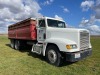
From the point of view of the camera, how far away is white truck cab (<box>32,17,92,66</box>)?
7.28 meters

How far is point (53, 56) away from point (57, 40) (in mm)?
924

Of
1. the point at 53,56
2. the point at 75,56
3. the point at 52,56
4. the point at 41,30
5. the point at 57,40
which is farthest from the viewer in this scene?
the point at 41,30

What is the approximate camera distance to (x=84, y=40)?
785cm

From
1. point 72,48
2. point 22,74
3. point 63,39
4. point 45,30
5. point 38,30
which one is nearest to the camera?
point 22,74

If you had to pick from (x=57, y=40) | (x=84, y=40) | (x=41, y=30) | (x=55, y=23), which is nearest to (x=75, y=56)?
(x=84, y=40)

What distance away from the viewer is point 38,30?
9.99 m

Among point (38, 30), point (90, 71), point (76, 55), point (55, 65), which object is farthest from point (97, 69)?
point (38, 30)

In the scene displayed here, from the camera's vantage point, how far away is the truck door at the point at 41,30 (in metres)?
9.38

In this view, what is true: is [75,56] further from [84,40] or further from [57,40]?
[57,40]

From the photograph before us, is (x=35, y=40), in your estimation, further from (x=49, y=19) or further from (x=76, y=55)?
(x=76, y=55)

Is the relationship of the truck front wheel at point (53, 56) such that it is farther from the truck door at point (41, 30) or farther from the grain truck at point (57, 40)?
the truck door at point (41, 30)

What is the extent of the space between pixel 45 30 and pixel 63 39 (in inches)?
72.3

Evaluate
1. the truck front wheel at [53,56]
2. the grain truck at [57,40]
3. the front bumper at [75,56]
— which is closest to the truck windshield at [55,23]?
the grain truck at [57,40]

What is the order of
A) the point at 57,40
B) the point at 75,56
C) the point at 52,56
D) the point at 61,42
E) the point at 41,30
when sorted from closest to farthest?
the point at 75,56 → the point at 61,42 → the point at 57,40 → the point at 52,56 → the point at 41,30
